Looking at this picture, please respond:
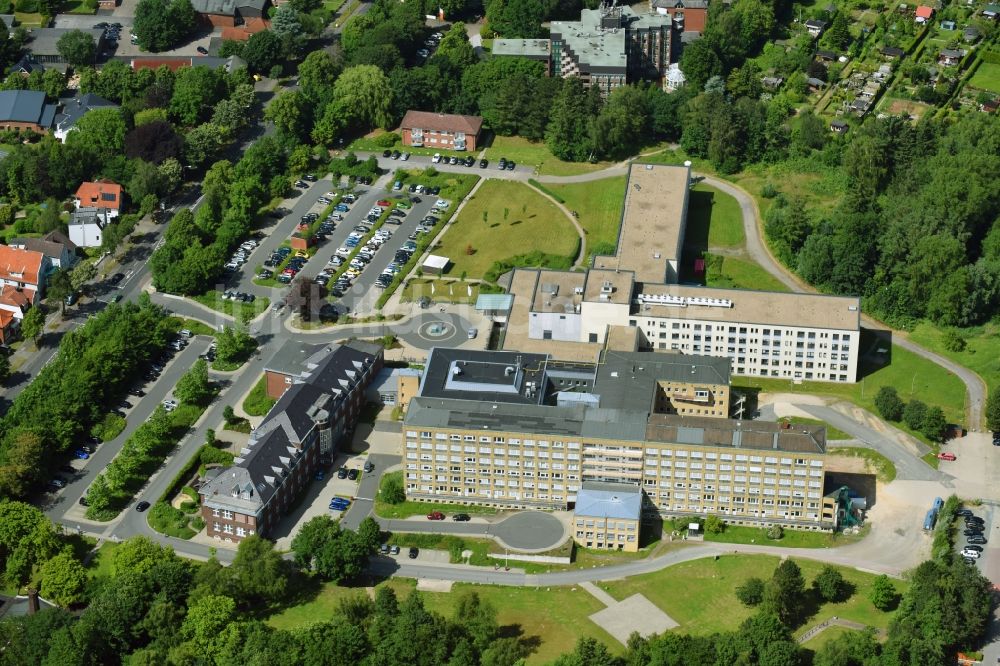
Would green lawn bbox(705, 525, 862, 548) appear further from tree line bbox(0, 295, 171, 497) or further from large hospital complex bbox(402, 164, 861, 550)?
tree line bbox(0, 295, 171, 497)

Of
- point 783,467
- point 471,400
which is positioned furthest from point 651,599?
point 471,400

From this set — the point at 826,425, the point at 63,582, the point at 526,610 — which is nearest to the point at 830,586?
the point at 526,610

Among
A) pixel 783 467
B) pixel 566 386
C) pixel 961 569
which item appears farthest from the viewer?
pixel 566 386

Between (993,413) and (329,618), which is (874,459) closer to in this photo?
(993,413)

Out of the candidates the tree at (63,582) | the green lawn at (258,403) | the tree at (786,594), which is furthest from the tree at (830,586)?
the tree at (63,582)

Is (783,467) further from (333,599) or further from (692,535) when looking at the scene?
(333,599)

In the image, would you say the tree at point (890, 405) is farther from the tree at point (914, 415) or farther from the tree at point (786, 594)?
the tree at point (786, 594)

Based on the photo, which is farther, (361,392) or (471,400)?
(361,392)

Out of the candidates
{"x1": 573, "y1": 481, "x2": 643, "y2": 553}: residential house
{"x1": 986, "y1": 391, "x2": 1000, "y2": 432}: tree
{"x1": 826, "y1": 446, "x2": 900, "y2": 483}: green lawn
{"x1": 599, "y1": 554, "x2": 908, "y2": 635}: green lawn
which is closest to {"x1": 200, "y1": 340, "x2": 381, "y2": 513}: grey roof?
{"x1": 573, "y1": 481, "x2": 643, "y2": 553}: residential house
